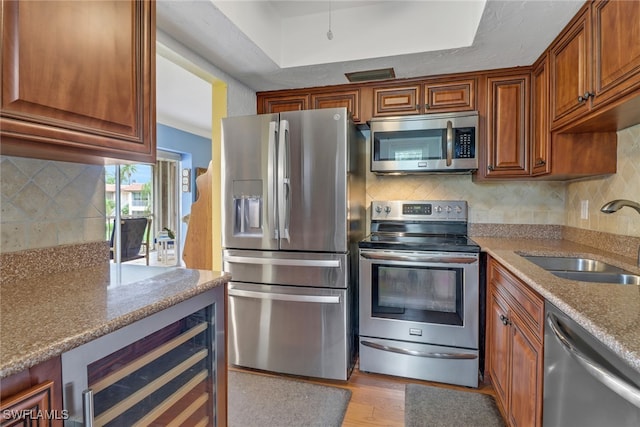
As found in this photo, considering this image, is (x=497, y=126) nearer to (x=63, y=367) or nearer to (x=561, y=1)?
(x=561, y=1)

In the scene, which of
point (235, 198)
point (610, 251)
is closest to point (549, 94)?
point (610, 251)

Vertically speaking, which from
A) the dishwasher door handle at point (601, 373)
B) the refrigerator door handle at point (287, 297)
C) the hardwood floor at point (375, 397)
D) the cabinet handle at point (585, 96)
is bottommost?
the hardwood floor at point (375, 397)

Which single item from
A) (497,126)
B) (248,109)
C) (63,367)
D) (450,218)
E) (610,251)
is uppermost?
(248,109)

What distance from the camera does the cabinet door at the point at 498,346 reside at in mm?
1667

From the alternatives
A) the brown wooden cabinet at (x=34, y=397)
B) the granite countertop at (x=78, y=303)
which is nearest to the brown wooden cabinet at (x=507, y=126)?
the granite countertop at (x=78, y=303)

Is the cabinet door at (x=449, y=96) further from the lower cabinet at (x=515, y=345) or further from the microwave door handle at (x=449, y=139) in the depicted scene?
the lower cabinet at (x=515, y=345)

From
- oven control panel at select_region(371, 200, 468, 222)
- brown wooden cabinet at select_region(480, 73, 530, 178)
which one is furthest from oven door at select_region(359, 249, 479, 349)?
brown wooden cabinet at select_region(480, 73, 530, 178)

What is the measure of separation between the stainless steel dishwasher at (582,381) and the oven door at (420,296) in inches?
36.4

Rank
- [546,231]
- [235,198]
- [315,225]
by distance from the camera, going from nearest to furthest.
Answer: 1. [315,225]
2. [235,198]
3. [546,231]

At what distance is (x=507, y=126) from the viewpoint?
2348mm

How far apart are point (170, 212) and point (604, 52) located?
5.37 m

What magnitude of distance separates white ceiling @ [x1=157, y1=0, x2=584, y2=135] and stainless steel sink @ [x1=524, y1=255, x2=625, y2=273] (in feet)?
4.12

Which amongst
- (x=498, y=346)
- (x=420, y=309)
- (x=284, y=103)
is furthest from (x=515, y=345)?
(x=284, y=103)

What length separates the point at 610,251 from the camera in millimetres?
1833
